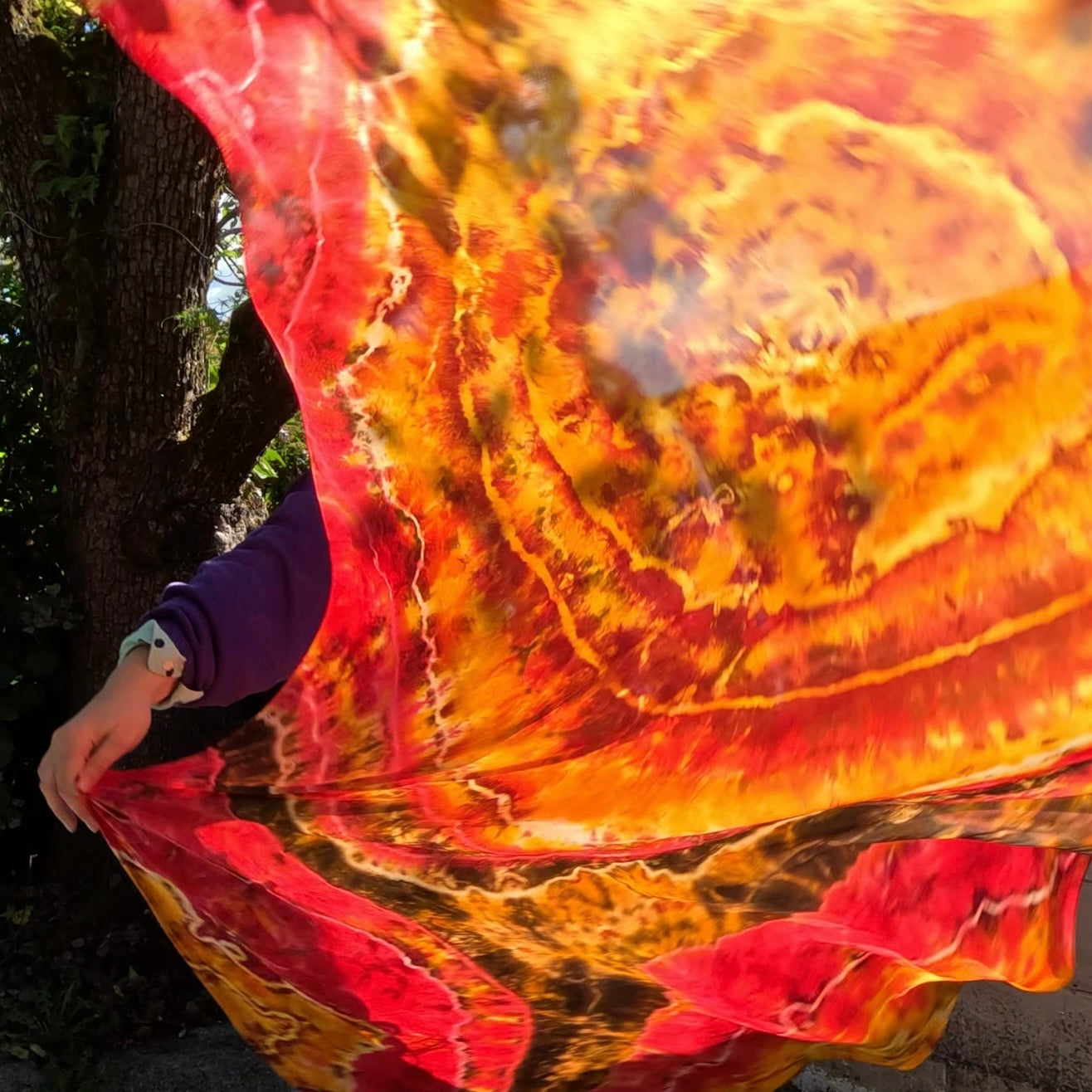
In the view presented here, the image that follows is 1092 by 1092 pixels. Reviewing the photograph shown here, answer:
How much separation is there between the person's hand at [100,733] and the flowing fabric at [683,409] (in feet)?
0.50

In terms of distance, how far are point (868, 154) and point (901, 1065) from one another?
4.57ft

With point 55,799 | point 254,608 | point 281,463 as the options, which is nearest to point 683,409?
point 254,608

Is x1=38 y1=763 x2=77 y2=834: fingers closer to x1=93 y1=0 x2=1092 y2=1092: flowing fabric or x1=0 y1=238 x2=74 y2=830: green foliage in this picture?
x1=93 y1=0 x2=1092 y2=1092: flowing fabric

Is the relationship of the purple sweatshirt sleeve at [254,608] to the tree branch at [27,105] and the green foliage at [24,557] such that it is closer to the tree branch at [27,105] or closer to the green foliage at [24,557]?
the tree branch at [27,105]

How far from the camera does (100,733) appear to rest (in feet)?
4.83

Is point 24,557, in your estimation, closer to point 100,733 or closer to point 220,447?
point 220,447

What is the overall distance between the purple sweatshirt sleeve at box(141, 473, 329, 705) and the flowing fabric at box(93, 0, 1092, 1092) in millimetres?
60

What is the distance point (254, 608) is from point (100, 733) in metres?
0.24

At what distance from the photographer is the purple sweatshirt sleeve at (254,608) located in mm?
1446

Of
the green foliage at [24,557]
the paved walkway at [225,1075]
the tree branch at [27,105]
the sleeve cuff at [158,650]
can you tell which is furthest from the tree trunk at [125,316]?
the sleeve cuff at [158,650]

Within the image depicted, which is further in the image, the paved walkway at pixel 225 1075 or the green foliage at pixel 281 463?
the green foliage at pixel 281 463

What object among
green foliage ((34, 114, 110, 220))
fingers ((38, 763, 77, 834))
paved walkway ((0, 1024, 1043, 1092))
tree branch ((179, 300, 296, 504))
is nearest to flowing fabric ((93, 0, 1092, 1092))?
fingers ((38, 763, 77, 834))

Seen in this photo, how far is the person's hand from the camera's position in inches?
56.7

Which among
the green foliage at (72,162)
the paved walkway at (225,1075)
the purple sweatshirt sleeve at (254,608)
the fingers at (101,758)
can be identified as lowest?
the paved walkway at (225,1075)
